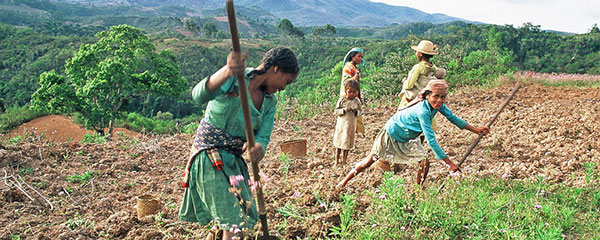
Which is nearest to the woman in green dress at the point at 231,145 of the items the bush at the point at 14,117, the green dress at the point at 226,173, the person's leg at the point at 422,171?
the green dress at the point at 226,173

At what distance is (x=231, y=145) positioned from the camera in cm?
231

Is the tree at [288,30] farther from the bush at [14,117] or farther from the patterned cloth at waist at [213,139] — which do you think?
the patterned cloth at waist at [213,139]

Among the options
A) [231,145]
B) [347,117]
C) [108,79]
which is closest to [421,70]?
[347,117]

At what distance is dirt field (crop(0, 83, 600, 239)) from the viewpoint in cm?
342

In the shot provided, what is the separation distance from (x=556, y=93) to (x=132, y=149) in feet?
37.1

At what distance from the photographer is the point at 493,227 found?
2.79 metres

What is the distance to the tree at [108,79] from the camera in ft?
64.7

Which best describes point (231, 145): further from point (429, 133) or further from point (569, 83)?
point (569, 83)

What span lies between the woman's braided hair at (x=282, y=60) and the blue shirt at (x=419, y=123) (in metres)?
1.66

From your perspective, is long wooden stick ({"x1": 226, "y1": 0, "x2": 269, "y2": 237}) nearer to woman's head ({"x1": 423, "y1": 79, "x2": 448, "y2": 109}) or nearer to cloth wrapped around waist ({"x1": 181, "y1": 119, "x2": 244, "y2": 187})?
cloth wrapped around waist ({"x1": 181, "y1": 119, "x2": 244, "y2": 187})

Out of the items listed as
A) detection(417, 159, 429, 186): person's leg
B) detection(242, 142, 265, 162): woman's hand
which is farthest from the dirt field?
detection(242, 142, 265, 162): woman's hand

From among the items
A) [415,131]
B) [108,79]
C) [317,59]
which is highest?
[415,131]

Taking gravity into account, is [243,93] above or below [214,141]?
above

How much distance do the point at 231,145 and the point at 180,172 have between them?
3.31 m
